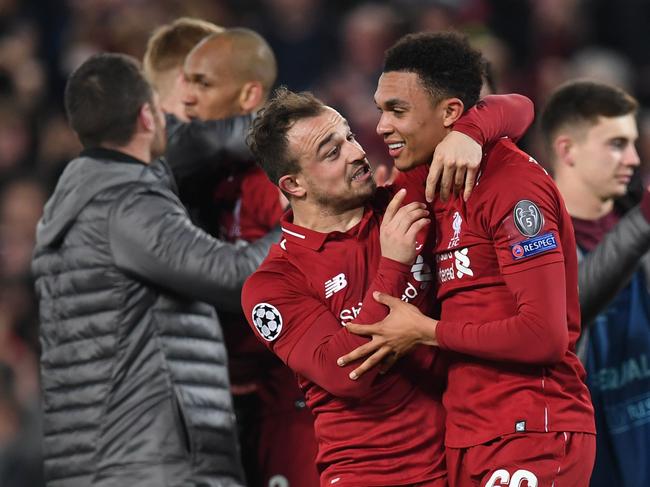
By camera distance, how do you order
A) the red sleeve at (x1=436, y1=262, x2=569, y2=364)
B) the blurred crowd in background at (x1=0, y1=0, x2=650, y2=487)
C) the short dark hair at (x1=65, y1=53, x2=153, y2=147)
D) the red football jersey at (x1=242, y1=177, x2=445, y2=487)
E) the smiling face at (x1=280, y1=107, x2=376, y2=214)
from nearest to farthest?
the red sleeve at (x1=436, y1=262, x2=569, y2=364)
the red football jersey at (x1=242, y1=177, x2=445, y2=487)
the smiling face at (x1=280, y1=107, x2=376, y2=214)
the short dark hair at (x1=65, y1=53, x2=153, y2=147)
the blurred crowd in background at (x1=0, y1=0, x2=650, y2=487)

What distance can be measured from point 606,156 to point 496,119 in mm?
1617

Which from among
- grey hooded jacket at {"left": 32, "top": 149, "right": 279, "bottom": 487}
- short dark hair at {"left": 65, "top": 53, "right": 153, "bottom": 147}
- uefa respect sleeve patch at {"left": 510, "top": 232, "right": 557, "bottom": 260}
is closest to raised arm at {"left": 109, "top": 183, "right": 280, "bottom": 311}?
grey hooded jacket at {"left": 32, "top": 149, "right": 279, "bottom": 487}

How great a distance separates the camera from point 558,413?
143 inches

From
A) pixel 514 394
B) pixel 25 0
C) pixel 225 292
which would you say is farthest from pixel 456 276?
pixel 25 0

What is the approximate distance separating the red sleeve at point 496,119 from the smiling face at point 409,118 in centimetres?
8

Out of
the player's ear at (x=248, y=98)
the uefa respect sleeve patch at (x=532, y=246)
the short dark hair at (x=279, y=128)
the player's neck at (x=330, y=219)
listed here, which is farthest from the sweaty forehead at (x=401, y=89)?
the player's ear at (x=248, y=98)

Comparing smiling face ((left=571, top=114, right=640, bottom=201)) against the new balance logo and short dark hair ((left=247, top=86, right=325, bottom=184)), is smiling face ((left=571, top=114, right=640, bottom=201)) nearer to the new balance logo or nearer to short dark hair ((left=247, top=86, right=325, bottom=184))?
short dark hair ((left=247, top=86, right=325, bottom=184))

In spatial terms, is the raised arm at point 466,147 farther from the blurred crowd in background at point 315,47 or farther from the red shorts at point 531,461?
the blurred crowd in background at point 315,47

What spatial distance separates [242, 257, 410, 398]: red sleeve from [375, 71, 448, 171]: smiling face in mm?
387

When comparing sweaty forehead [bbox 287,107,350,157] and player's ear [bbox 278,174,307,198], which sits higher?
sweaty forehead [bbox 287,107,350,157]

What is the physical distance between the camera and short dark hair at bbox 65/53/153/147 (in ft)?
15.6

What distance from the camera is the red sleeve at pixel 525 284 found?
3492mm

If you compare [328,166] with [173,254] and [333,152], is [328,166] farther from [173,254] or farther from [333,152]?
[173,254]

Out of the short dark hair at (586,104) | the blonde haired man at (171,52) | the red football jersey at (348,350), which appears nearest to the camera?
the red football jersey at (348,350)
